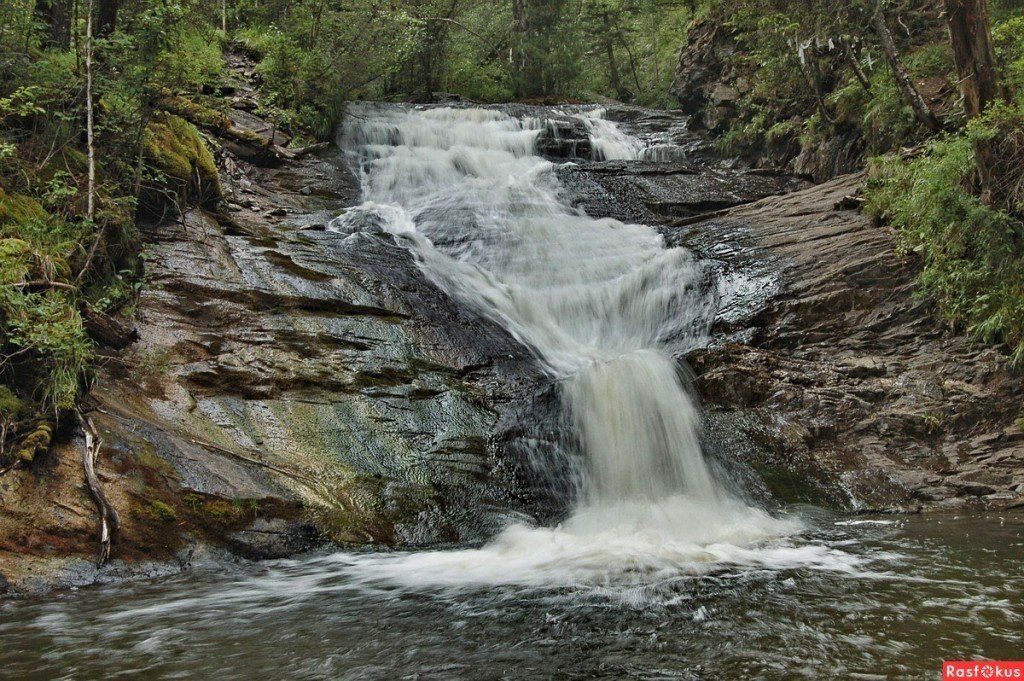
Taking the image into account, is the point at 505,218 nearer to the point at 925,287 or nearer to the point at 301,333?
the point at 301,333

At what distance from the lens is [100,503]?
15.9ft

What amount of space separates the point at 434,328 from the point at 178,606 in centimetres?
454

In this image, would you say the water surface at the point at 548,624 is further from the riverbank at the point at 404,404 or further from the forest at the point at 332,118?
the forest at the point at 332,118

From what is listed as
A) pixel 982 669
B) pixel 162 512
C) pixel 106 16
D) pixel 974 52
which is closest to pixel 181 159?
pixel 106 16

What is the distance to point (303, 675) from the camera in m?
3.22

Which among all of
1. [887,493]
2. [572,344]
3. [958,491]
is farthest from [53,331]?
[958,491]

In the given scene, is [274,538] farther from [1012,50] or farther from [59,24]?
[1012,50]

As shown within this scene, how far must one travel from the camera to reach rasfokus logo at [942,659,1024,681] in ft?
9.77

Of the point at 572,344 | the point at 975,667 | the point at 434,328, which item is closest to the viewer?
the point at 975,667

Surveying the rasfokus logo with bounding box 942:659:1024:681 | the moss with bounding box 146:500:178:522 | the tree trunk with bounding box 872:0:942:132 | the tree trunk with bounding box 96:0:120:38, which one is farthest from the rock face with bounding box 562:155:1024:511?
the tree trunk with bounding box 96:0:120:38

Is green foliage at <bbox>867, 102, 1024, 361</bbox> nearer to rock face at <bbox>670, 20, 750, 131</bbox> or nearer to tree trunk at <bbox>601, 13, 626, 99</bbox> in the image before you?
rock face at <bbox>670, 20, 750, 131</bbox>

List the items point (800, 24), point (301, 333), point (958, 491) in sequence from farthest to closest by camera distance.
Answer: point (800, 24) < point (301, 333) < point (958, 491)

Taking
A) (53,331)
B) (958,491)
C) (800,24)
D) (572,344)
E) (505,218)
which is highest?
(800,24)

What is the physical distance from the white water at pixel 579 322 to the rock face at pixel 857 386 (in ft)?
2.19
